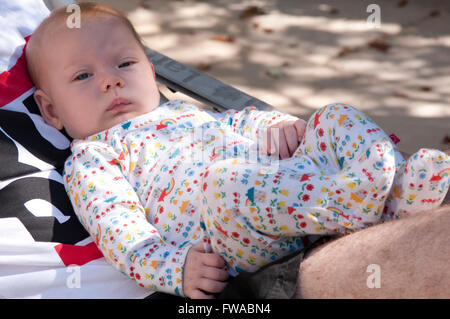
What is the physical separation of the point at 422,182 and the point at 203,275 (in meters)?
0.64

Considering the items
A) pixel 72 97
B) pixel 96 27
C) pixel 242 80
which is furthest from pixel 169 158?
pixel 242 80

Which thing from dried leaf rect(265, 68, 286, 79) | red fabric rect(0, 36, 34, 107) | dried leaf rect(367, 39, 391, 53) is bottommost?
dried leaf rect(265, 68, 286, 79)

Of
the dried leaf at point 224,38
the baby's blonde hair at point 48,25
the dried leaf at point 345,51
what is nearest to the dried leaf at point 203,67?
the dried leaf at point 224,38

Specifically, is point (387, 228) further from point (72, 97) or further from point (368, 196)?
point (72, 97)

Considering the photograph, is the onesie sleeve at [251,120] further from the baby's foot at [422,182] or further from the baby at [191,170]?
the baby's foot at [422,182]

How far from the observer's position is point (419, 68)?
4.01 meters

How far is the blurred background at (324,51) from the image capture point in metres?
3.66

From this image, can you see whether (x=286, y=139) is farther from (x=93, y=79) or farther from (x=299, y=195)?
(x=93, y=79)

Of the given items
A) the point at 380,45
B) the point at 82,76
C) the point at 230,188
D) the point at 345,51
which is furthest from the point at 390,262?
the point at 380,45

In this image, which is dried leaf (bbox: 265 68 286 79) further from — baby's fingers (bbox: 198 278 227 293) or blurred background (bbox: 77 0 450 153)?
baby's fingers (bbox: 198 278 227 293)

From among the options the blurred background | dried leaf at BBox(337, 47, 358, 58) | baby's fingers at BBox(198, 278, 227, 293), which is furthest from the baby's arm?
dried leaf at BBox(337, 47, 358, 58)

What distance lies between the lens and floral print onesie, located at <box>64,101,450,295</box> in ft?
4.86

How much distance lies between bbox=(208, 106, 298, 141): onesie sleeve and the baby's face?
1.10 feet

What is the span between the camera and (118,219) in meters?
1.77
